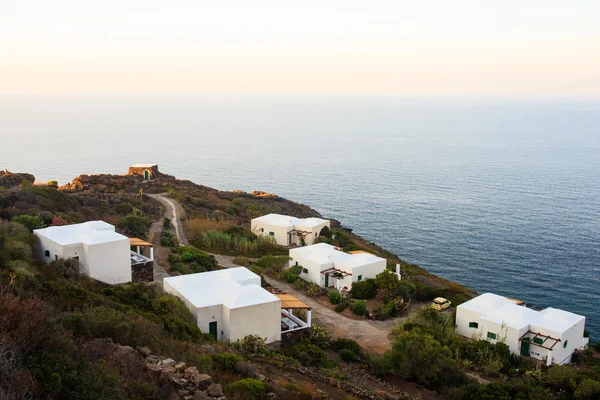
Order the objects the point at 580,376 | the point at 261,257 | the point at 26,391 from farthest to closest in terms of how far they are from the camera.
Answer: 1. the point at 261,257
2. the point at 580,376
3. the point at 26,391

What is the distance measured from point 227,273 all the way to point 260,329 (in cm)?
427

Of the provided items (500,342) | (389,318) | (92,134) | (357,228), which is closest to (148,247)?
(389,318)

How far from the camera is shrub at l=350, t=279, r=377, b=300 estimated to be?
86.9 ft

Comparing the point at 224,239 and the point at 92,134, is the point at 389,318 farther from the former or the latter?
the point at 92,134

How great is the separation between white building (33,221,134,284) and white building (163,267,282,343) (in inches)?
127

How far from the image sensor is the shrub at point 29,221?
953 inches

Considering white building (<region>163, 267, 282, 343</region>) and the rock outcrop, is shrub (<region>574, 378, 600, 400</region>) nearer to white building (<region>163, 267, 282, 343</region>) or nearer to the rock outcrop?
white building (<region>163, 267, 282, 343</region>)

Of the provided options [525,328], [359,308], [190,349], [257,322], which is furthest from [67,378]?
[525,328]

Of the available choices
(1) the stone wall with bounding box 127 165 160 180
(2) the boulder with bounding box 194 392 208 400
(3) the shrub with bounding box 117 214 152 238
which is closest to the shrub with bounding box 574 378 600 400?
(2) the boulder with bounding box 194 392 208 400

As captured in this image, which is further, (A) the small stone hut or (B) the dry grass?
(A) the small stone hut

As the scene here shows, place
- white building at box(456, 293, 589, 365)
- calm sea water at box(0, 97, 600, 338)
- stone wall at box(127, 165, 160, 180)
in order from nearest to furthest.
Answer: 1. white building at box(456, 293, 589, 365)
2. calm sea water at box(0, 97, 600, 338)
3. stone wall at box(127, 165, 160, 180)

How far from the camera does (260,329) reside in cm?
1884

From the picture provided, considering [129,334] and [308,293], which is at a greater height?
[129,334]

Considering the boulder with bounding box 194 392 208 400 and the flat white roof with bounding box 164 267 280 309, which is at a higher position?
the boulder with bounding box 194 392 208 400
